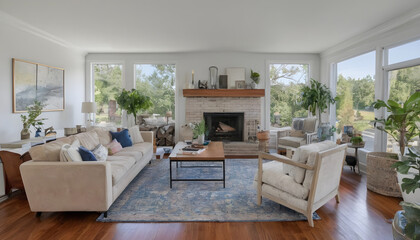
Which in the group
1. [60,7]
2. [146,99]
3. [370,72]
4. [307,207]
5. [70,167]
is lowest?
[307,207]

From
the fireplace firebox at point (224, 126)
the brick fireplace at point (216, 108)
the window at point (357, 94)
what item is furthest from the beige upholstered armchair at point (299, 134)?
the fireplace firebox at point (224, 126)

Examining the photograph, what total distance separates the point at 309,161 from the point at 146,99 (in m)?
4.51

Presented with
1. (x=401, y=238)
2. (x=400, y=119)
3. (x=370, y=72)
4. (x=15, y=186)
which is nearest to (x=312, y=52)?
(x=370, y=72)

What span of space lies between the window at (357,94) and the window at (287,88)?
978 millimetres

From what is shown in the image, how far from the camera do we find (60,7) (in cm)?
335

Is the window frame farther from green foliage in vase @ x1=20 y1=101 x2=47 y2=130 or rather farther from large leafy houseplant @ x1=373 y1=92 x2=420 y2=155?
green foliage in vase @ x1=20 y1=101 x2=47 y2=130

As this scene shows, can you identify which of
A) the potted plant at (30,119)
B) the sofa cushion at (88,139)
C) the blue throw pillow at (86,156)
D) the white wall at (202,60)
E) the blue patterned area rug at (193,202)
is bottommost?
the blue patterned area rug at (193,202)

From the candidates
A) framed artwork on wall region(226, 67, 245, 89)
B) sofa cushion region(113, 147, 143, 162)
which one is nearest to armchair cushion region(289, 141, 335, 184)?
sofa cushion region(113, 147, 143, 162)

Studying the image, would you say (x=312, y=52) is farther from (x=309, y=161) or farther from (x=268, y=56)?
(x=309, y=161)

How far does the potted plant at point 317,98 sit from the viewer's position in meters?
5.64

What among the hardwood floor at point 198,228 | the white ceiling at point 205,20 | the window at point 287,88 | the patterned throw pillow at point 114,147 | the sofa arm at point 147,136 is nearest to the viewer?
the hardwood floor at point 198,228

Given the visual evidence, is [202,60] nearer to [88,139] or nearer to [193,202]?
[88,139]

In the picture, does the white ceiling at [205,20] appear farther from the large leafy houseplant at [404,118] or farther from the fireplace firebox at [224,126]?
the fireplace firebox at [224,126]

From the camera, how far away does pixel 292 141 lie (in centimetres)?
515
